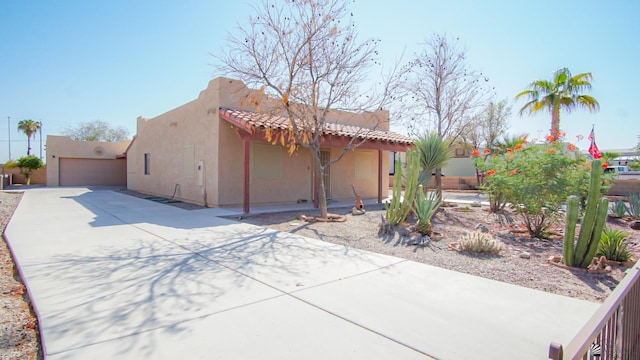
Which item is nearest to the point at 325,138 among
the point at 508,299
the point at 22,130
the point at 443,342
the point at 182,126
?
the point at 182,126

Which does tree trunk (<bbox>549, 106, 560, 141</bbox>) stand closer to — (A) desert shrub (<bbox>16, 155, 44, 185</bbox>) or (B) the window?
(B) the window

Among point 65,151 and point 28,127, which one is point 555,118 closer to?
point 65,151

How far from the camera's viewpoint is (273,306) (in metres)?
4.14

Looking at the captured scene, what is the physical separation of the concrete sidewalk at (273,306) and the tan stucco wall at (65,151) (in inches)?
1063

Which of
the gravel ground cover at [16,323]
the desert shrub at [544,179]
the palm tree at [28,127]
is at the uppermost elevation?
the palm tree at [28,127]

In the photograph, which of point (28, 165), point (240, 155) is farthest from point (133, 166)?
point (28, 165)

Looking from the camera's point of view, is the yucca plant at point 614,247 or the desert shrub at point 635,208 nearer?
the yucca plant at point 614,247

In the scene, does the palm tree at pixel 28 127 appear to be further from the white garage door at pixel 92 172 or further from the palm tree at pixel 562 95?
the palm tree at pixel 562 95

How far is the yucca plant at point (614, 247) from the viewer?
20.2 feet

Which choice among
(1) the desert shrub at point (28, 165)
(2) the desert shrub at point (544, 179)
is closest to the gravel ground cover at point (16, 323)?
(2) the desert shrub at point (544, 179)

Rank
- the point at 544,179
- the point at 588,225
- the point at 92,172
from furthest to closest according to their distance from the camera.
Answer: the point at 92,172 → the point at 544,179 → the point at 588,225

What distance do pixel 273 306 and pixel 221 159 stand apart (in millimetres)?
10354

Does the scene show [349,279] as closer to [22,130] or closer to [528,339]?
[528,339]

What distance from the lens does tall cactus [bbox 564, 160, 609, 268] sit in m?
5.62
